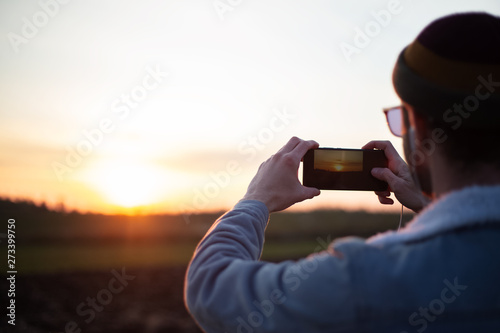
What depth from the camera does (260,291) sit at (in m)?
1.10

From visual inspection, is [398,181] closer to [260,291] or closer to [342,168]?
[342,168]

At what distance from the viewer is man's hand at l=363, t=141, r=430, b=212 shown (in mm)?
2045

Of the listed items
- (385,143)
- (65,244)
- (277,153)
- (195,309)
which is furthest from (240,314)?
(65,244)

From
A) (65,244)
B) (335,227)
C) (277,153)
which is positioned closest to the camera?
(277,153)

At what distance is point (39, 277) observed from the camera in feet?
56.1

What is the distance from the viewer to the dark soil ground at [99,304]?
11320mm

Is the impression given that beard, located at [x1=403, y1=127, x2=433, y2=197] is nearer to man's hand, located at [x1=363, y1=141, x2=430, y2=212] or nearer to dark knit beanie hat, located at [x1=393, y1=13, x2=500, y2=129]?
dark knit beanie hat, located at [x1=393, y1=13, x2=500, y2=129]

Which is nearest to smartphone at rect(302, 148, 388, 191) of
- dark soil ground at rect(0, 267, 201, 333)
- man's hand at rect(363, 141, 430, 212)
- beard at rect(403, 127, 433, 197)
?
man's hand at rect(363, 141, 430, 212)

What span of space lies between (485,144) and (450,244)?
294mm

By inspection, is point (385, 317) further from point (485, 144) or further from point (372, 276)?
point (485, 144)

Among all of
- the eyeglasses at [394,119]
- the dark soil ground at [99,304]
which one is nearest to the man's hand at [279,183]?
the eyeglasses at [394,119]

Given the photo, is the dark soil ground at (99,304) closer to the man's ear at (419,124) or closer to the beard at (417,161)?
the beard at (417,161)

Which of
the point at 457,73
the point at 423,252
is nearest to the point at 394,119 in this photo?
the point at 457,73

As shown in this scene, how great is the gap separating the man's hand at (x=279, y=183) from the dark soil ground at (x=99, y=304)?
1026 centimetres
